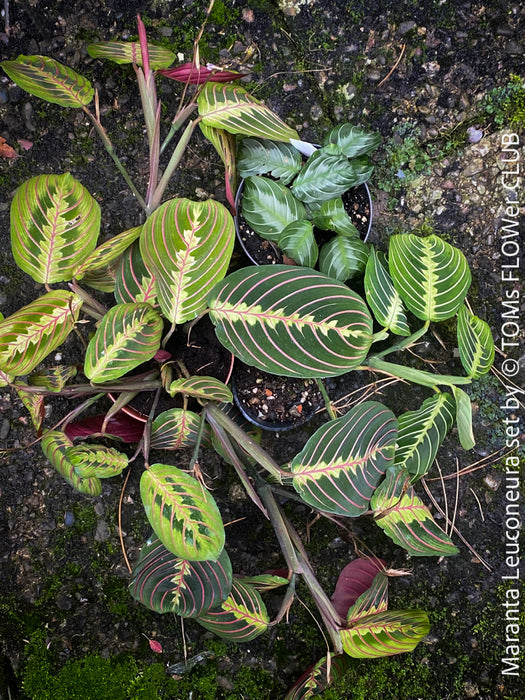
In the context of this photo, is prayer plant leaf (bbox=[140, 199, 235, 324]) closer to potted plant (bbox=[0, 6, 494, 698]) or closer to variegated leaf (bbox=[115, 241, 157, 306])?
potted plant (bbox=[0, 6, 494, 698])

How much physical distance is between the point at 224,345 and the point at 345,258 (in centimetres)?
41

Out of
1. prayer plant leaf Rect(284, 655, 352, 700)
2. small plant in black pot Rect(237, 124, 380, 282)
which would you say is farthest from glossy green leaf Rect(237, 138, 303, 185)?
prayer plant leaf Rect(284, 655, 352, 700)

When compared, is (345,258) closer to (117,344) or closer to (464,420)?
(464,420)

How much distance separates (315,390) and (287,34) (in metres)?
1.00

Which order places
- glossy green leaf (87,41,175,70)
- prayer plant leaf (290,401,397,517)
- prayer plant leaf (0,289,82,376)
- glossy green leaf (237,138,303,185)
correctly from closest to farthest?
1. prayer plant leaf (0,289,82,376)
2. prayer plant leaf (290,401,397,517)
3. glossy green leaf (87,41,175,70)
4. glossy green leaf (237,138,303,185)

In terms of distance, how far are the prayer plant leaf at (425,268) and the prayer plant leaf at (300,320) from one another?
27cm

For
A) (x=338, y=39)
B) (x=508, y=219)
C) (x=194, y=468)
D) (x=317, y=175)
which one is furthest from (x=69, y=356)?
(x=508, y=219)

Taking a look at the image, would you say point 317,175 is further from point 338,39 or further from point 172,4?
point 172,4

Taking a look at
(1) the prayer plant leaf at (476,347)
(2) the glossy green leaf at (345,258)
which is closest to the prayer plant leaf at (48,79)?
(2) the glossy green leaf at (345,258)

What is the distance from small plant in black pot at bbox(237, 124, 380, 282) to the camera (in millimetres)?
1203

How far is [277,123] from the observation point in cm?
112

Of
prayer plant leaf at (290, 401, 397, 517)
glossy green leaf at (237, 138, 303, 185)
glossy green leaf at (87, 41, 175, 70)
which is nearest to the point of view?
prayer plant leaf at (290, 401, 397, 517)

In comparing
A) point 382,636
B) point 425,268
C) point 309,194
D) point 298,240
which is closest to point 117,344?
point 298,240

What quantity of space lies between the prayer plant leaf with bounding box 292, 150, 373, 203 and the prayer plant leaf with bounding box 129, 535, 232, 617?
792mm
